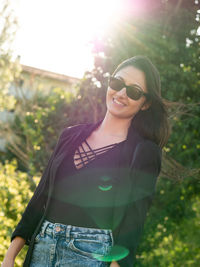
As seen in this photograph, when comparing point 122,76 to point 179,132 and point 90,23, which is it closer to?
point 179,132

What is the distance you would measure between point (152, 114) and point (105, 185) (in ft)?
2.05

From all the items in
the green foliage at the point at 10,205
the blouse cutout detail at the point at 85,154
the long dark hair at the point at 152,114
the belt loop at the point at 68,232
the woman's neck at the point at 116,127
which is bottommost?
the green foliage at the point at 10,205

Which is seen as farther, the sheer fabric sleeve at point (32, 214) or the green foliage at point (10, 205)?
the green foliage at point (10, 205)

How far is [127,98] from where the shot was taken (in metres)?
2.30

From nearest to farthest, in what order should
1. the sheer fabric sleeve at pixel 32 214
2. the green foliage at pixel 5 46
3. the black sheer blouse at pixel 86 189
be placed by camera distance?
the black sheer blouse at pixel 86 189 < the sheer fabric sleeve at pixel 32 214 < the green foliage at pixel 5 46

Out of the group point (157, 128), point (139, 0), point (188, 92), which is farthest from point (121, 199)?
point (139, 0)

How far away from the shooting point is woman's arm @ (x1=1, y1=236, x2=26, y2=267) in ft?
7.06

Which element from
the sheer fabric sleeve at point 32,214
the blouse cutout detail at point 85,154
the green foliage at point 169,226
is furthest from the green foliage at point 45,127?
the blouse cutout detail at point 85,154

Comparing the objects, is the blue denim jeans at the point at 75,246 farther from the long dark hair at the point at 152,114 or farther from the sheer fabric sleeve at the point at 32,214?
the long dark hair at the point at 152,114

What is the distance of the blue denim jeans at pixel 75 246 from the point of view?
6.28ft

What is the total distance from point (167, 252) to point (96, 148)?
3.97 meters

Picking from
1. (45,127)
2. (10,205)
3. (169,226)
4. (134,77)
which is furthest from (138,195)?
(45,127)

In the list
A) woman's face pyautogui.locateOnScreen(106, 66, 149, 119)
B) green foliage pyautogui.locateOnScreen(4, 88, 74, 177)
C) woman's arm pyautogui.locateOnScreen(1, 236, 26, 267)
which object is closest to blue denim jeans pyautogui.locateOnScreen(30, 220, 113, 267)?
woman's arm pyautogui.locateOnScreen(1, 236, 26, 267)

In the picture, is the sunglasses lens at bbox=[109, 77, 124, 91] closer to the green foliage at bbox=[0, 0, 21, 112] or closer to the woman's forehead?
the woman's forehead
